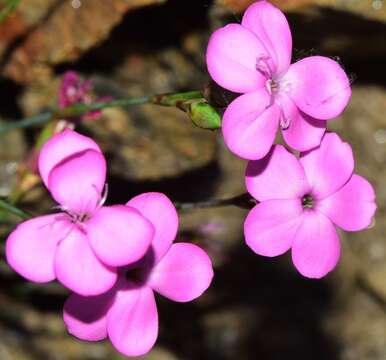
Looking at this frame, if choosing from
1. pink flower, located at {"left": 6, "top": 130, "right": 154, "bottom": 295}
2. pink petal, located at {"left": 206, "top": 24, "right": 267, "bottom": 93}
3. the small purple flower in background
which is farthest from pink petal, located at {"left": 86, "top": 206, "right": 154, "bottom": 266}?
the small purple flower in background

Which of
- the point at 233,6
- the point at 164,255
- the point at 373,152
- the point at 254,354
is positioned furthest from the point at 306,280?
the point at 164,255

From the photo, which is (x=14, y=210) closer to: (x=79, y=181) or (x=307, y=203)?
(x=79, y=181)

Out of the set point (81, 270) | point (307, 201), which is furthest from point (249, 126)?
point (81, 270)

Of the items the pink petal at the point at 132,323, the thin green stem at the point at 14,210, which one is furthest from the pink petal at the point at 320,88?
the thin green stem at the point at 14,210

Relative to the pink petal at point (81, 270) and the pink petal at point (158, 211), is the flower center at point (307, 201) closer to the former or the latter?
the pink petal at point (158, 211)

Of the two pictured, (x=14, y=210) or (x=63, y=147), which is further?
(x=14, y=210)

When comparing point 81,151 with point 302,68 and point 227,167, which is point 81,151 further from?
point 227,167
